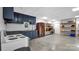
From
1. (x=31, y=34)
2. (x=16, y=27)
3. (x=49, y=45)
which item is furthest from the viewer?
(x=49, y=45)

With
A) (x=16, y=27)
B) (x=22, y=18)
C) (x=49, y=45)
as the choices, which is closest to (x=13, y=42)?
(x=16, y=27)

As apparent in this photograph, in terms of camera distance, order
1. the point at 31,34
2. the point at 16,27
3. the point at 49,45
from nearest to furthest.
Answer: the point at 16,27 < the point at 31,34 < the point at 49,45

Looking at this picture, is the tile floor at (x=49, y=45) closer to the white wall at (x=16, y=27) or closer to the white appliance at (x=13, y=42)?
the white appliance at (x=13, y=42)

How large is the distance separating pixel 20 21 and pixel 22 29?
14cm

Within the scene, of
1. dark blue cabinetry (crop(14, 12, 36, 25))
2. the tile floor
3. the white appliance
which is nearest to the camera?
the white appliance

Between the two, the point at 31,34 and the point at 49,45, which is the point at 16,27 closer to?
the point at 31,34

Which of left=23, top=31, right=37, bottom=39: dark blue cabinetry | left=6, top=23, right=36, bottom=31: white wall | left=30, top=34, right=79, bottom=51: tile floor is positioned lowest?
left=30, top=34, right=79, bottom=51: tile floor

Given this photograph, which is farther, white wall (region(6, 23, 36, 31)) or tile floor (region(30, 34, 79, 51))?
tile floor (region(30, 34, 79, 51))

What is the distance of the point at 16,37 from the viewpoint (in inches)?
43.8

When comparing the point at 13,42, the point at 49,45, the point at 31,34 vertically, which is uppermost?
the point at 31,34

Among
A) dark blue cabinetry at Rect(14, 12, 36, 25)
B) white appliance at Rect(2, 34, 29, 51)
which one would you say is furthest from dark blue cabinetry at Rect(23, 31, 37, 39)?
dark blue cabinetry at Rect(14, 12, 36, 25)

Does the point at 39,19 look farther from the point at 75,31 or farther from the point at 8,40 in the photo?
the point at 75,31

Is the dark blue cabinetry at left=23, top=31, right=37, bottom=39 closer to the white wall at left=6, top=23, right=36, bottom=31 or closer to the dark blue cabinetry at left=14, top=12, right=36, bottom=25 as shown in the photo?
the white wall at left=6, top=23, right=36, bottom=31

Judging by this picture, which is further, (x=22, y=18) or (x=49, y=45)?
(x=49, y=45)
